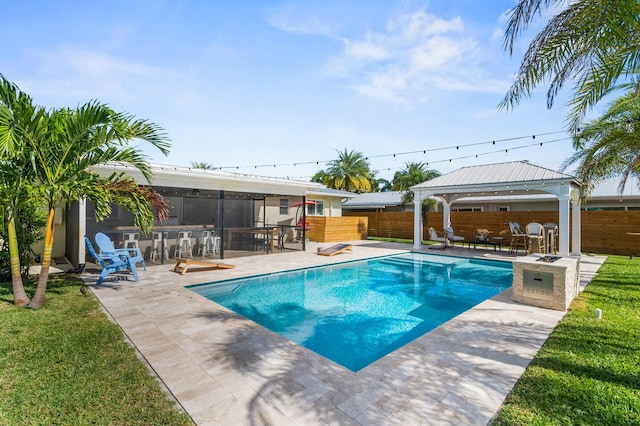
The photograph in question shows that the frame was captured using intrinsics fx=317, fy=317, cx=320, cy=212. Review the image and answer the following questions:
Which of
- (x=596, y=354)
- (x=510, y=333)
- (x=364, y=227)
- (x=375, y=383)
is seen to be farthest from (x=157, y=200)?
(x=364, y=227)

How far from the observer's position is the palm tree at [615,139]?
6.35 meters

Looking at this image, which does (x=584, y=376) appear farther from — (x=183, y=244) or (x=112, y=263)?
(x=183, y=244)

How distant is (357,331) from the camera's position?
5.84m

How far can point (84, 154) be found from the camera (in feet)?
20.2

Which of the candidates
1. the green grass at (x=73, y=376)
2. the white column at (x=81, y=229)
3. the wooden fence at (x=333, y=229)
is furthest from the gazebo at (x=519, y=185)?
the green grass at (x=73, y=376)

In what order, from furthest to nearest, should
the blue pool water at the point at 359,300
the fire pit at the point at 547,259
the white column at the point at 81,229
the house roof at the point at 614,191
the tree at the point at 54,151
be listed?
the house roof at the point at 614,191 < the white column at the point at 81,229 < the fire pit at the point at 547,259 < the blue pool water at the point at 359,300 < the tree at the point at 54,151

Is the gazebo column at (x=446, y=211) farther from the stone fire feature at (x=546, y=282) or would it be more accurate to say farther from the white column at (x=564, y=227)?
the stone fire feature at (x=546, y=282)

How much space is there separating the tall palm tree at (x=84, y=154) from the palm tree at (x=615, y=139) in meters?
9.18

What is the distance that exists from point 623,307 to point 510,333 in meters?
3.13

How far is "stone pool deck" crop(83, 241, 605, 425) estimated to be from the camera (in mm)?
→ 2824

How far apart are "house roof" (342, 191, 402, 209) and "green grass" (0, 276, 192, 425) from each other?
2199cm

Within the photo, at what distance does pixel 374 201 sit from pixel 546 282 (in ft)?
67.5

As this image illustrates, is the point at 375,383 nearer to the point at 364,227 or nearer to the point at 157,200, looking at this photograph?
the point at 157,200

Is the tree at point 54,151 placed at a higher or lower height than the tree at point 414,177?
lower
